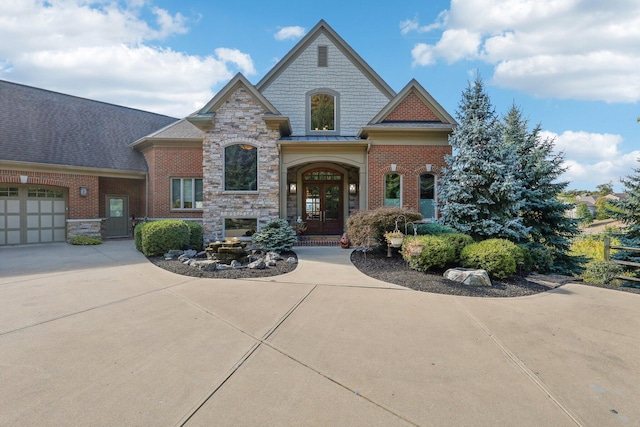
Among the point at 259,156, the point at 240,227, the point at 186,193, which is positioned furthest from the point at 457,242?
the point at 186,193

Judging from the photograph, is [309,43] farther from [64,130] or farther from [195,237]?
[64,130]

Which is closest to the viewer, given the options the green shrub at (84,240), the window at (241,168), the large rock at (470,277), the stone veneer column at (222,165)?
the large rock at (470,277)

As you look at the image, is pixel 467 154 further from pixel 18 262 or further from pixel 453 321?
pixel 18 262

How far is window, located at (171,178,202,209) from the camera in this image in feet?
48.9

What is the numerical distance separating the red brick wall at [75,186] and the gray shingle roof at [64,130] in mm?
565

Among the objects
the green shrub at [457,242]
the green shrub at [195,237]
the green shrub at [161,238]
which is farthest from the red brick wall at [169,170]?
the green shrub at [457,242]

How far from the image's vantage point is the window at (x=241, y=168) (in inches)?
484

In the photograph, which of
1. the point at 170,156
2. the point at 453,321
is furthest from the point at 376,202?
the point at 170,156

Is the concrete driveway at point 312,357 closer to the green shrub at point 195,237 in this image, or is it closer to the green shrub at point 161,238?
the green shrub at point 161,238

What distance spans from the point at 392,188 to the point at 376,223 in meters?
4.01

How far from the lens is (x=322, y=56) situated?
48.8ft

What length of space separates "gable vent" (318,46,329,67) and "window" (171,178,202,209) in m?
8.19

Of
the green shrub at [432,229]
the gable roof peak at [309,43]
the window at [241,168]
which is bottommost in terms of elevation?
the green shrub at [432,229]

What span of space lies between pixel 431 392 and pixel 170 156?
1528 cm
